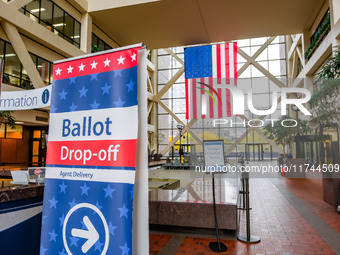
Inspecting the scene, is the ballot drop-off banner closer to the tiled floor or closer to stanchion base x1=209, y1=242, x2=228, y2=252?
the tiled floor

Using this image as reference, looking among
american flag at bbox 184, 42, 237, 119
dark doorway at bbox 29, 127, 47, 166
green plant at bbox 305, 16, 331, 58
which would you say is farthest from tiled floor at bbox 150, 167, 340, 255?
dark doorway at bbox 29, 127, 47, 166

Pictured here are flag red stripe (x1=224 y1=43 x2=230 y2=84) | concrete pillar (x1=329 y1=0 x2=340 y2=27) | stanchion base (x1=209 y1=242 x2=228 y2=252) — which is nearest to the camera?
stanchion base (x1=209 y1=242 x2=228 y2=252)

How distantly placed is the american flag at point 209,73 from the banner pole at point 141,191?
14.4 m

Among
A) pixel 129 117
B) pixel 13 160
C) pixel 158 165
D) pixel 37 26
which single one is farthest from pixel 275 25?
pixel 13 160

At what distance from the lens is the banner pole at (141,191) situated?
68.4 inches

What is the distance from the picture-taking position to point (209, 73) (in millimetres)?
17406

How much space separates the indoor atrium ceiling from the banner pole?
12.9 m

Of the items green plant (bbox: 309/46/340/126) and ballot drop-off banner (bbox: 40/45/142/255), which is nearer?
ballot drop-off banner (bbox: 40/45/142/255)

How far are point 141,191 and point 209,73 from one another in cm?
1637

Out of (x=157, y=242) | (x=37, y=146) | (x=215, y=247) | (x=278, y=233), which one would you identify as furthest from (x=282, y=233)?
(x=37, y=146)

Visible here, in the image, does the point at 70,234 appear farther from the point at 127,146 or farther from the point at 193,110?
the point at 193,110

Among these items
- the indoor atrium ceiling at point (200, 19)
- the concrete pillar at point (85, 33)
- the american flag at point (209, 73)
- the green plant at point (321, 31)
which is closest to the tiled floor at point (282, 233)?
the american flag at point (209, 73)

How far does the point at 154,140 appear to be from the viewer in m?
27.3

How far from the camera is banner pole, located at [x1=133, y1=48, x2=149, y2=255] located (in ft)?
5.70
